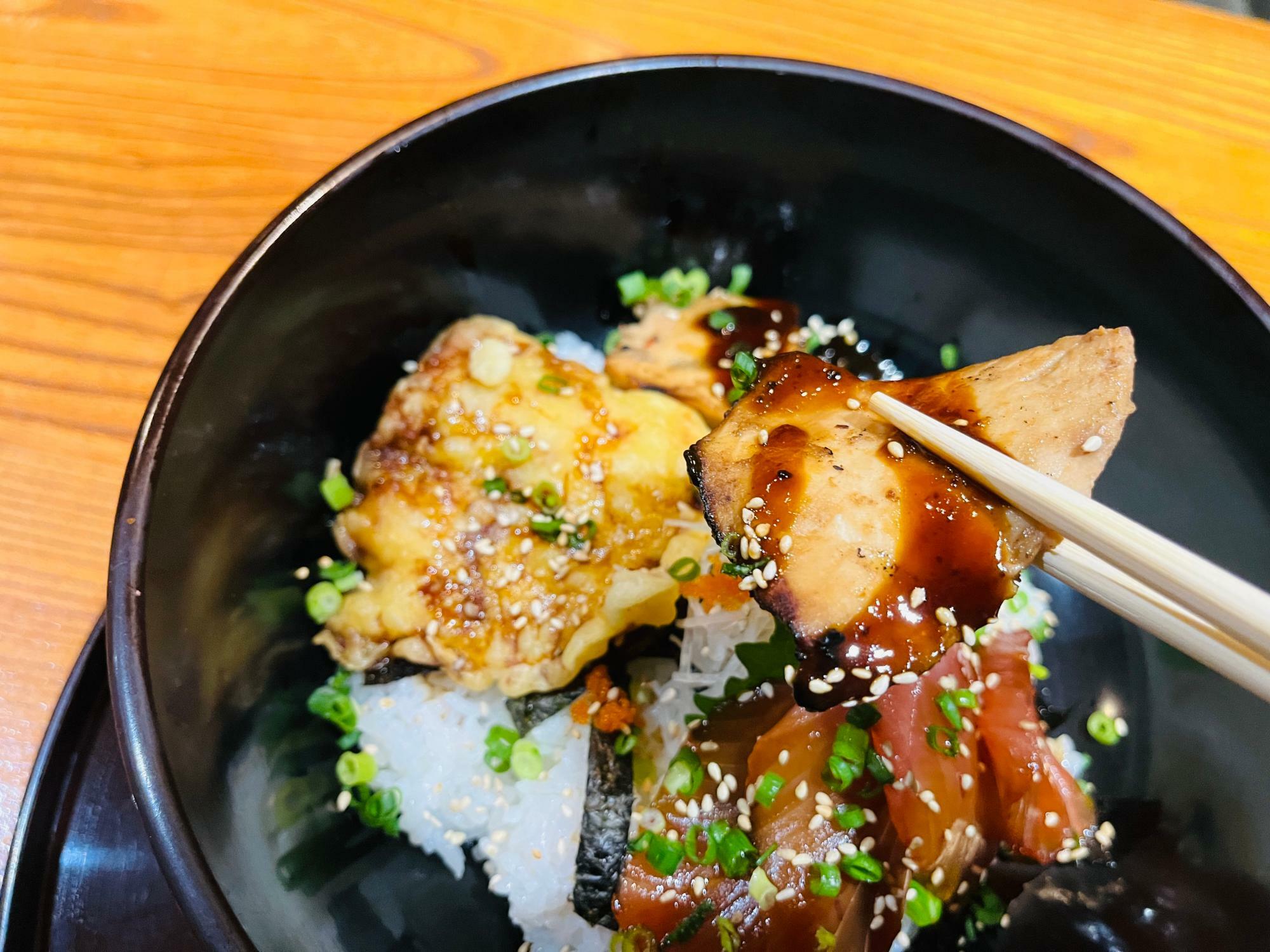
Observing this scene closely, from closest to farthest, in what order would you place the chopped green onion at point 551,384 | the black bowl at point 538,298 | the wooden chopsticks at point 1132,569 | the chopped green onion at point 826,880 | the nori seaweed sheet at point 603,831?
the wooden chopsticks at point 1132,569
the black bowl at point 538,298
the chopped green onion at point 826,880
the nori seaweed sheet at point 603,831
the chopped green onion at point 551,384

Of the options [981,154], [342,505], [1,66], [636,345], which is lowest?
[342,505]

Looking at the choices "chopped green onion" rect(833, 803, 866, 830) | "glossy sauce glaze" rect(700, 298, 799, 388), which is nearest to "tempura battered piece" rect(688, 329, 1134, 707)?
"chopped green onion" rect(833, 803, 866, 830)

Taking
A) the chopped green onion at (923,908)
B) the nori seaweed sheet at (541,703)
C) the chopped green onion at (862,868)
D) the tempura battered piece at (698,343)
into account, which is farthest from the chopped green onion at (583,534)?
the chopped green onion at (923,908)

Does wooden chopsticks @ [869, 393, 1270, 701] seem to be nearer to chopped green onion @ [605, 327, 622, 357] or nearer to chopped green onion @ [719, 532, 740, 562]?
chopped green onion @ [719, 532, 740, 562]

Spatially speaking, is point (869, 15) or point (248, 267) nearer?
point (248, 267)

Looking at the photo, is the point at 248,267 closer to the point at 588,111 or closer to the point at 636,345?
the point at 588,111

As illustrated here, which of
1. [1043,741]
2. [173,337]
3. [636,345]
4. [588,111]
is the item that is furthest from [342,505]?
[1043,741]

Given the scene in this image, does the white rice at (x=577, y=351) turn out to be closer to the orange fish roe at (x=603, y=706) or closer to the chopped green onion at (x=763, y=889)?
the orange fish roe at (x=603, y=706)
